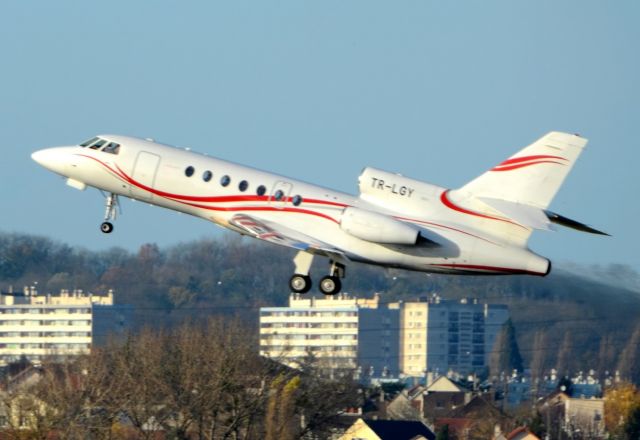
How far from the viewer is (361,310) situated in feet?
344

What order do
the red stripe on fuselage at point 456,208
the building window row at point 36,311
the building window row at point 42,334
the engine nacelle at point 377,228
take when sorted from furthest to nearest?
the building window row at point 42,334 < the building window row at point 36,311 < the red stripe on fuselage at point 456,208 < the engine nacelle at point 377,228

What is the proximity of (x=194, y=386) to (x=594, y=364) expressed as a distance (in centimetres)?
3268

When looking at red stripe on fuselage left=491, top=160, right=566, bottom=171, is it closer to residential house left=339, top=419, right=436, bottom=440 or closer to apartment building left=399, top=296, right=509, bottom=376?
residential house left=339, top=419, right=436, bottom=440

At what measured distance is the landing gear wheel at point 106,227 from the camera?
156ft

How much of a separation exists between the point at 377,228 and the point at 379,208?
1.17m

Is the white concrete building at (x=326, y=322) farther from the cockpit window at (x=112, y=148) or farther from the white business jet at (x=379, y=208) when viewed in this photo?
the white business jet at (x=379, y=208)

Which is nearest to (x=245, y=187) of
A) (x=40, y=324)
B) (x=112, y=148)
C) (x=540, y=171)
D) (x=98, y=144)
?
(x=112, y=148)

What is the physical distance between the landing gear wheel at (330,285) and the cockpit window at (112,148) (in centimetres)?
751

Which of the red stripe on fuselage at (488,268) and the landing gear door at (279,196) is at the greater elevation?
the landing gear door at (279,196)

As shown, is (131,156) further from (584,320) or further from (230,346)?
(584,320)

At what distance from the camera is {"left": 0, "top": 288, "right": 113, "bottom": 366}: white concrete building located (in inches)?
4008

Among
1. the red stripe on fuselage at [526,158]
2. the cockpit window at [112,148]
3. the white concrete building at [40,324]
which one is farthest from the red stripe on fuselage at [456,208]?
the white concrete building at [40,324]

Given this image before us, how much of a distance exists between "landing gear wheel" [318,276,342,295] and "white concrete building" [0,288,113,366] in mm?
58533

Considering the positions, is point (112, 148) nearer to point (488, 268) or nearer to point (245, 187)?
point (245, 187)
